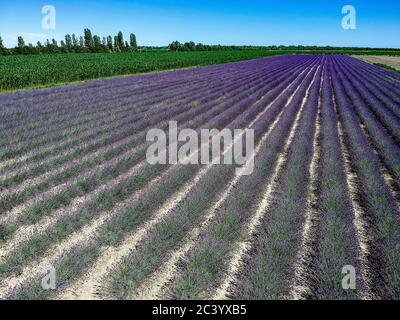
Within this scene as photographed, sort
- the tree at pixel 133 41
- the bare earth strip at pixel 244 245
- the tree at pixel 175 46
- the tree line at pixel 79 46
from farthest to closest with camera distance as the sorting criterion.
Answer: the tree at pixel 175 46
the tree at pixel 133 41
the tree line at pixel 79 46
the bare earth strip at pixel 244 245

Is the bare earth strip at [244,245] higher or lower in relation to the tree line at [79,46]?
lower

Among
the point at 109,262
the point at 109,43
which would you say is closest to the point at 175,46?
the point at 109,43

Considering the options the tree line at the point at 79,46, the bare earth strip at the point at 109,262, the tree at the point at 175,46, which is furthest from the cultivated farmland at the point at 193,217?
the tree at the point at 175,46

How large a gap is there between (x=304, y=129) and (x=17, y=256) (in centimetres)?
982

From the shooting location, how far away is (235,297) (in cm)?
372

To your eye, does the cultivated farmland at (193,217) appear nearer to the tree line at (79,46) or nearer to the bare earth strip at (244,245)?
the bare earth strip at (244,245)

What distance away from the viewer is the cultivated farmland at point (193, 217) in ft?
12.8

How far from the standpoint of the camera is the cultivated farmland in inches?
154

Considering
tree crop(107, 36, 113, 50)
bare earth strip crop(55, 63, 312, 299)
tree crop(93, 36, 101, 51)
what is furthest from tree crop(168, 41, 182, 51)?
bare earth strip crop(55, 63, 312, 299)

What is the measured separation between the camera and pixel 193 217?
5.51m

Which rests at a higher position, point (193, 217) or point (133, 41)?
point (133, 41)

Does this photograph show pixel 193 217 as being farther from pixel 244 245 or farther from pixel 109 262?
pixel 109 262
